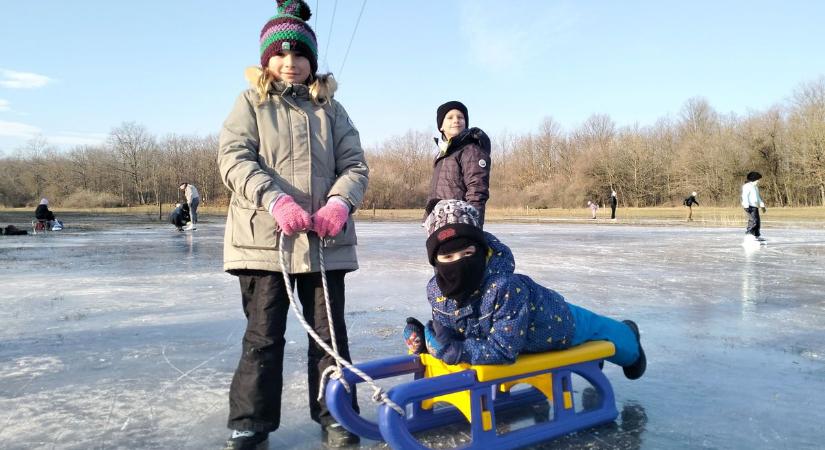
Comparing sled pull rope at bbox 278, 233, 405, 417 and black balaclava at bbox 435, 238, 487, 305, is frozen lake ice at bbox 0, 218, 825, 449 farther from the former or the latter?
black balaclava at bbox 435, 238, 487, 305

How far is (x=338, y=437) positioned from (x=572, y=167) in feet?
189

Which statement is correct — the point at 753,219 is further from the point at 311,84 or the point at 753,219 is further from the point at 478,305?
the point at 311,84

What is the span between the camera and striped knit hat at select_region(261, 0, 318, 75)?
7.82 feet

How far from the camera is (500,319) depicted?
2.26m

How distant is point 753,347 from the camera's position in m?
3.66

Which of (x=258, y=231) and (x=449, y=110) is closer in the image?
(x=258, y=231)

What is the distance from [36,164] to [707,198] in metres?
63.5

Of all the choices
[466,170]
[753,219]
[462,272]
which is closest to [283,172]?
[462,272]

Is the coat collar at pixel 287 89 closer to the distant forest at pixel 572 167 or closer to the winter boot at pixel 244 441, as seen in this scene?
the winter boot at pixel 244 441

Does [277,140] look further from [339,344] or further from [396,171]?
[396,171]

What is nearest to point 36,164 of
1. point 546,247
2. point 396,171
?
point 396,171

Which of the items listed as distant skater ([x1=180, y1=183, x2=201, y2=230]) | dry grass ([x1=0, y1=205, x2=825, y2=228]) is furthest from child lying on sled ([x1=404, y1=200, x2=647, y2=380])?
dry grass ([x1=0, y1=205, x2=825, y2=228])

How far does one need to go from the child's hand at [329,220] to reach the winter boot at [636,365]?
5.26 feet

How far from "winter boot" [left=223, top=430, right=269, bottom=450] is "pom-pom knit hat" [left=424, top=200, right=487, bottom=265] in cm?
99
